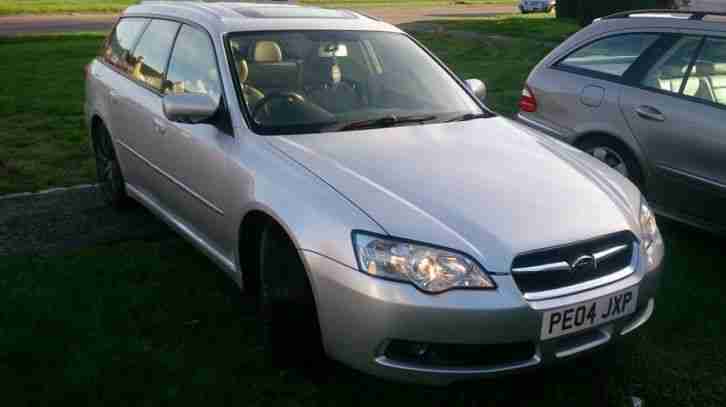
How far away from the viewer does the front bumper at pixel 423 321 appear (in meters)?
2.79

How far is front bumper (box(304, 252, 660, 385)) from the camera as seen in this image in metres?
2.79

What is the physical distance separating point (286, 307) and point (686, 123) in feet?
9.93

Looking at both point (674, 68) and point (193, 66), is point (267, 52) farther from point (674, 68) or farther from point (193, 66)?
point (674, 68)

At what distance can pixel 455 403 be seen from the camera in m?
3.24

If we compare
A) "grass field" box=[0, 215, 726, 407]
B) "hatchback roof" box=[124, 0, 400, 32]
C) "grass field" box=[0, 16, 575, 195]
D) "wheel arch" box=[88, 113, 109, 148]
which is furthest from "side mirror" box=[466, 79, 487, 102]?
"grass field" box=[0, 16, 575, 195]

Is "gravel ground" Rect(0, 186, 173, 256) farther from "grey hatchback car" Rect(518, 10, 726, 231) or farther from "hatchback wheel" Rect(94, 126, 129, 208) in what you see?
"grey hatchback car" Rect(518, 10, 726, 231)

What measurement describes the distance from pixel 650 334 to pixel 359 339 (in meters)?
1.77

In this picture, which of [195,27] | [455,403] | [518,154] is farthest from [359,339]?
[195,27]

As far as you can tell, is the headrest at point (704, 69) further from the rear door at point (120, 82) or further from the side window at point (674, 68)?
the rear door at point (120, 82)

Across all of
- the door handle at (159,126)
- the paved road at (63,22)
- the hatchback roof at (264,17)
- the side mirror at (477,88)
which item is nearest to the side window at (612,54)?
the side mirror at (477,88)

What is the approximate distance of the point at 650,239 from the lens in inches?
134

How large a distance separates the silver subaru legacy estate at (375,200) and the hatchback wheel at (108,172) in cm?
61

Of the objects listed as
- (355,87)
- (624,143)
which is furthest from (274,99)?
(624,143)

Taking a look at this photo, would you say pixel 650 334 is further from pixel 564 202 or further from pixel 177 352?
pixel 177 352
